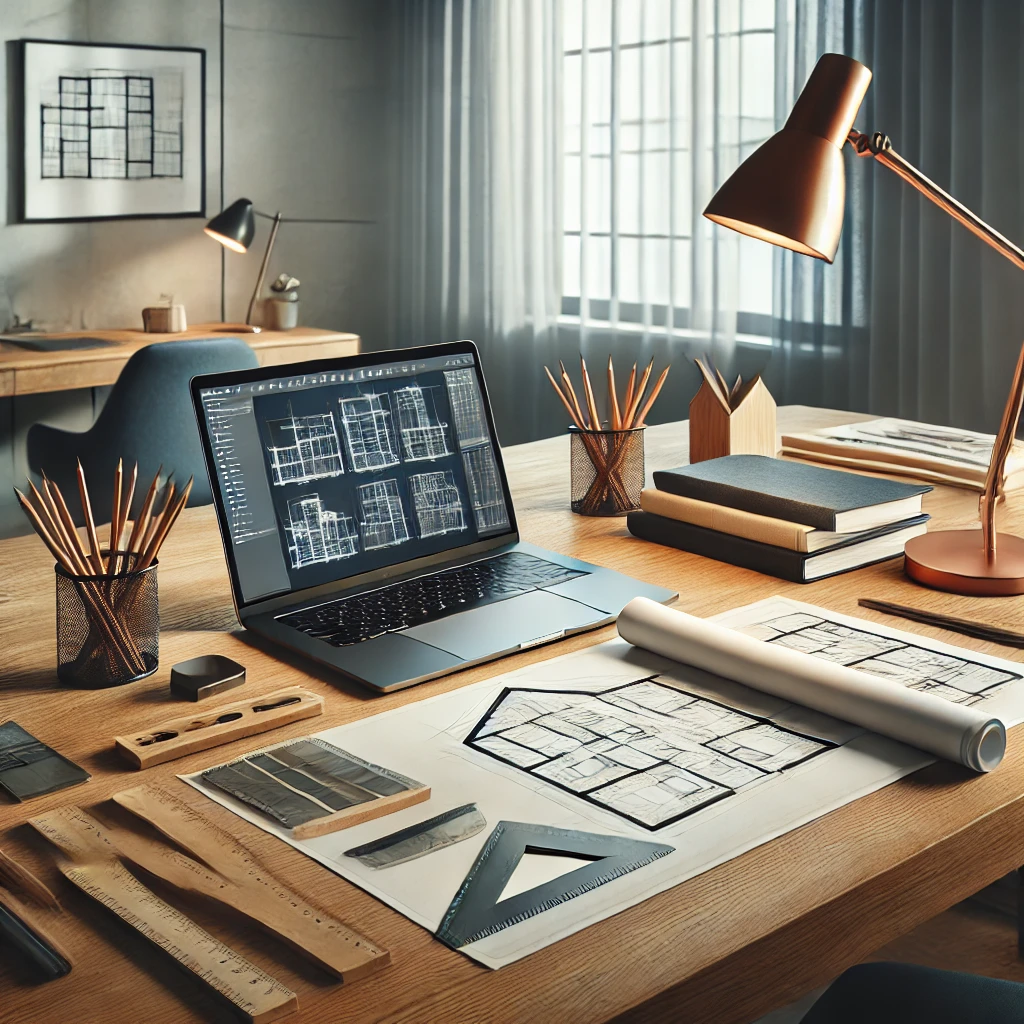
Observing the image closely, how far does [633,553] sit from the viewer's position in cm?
138

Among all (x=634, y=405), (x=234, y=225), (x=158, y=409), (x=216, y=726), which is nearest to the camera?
(x=216, y=726)

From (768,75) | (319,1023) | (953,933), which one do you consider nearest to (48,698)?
(319,1023)

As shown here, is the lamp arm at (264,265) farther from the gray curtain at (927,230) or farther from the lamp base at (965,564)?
the lamp base at (965,564)

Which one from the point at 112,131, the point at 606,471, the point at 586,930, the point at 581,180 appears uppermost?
the point at 112,131

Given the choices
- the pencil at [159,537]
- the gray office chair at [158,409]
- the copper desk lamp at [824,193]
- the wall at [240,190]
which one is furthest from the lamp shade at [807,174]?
the wall at [240,190]

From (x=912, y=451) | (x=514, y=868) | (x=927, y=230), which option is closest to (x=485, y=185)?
(x=927, y=230)

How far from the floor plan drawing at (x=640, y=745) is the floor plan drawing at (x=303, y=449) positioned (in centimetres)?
35

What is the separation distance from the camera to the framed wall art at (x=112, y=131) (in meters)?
4.04

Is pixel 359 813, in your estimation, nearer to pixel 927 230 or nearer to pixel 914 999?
A: pixel 914 999

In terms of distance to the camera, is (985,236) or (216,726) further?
(985,236)

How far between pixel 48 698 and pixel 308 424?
1.24ft

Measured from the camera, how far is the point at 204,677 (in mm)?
978

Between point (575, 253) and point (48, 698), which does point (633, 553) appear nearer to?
point (48, 698)

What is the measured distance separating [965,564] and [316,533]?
67cm
